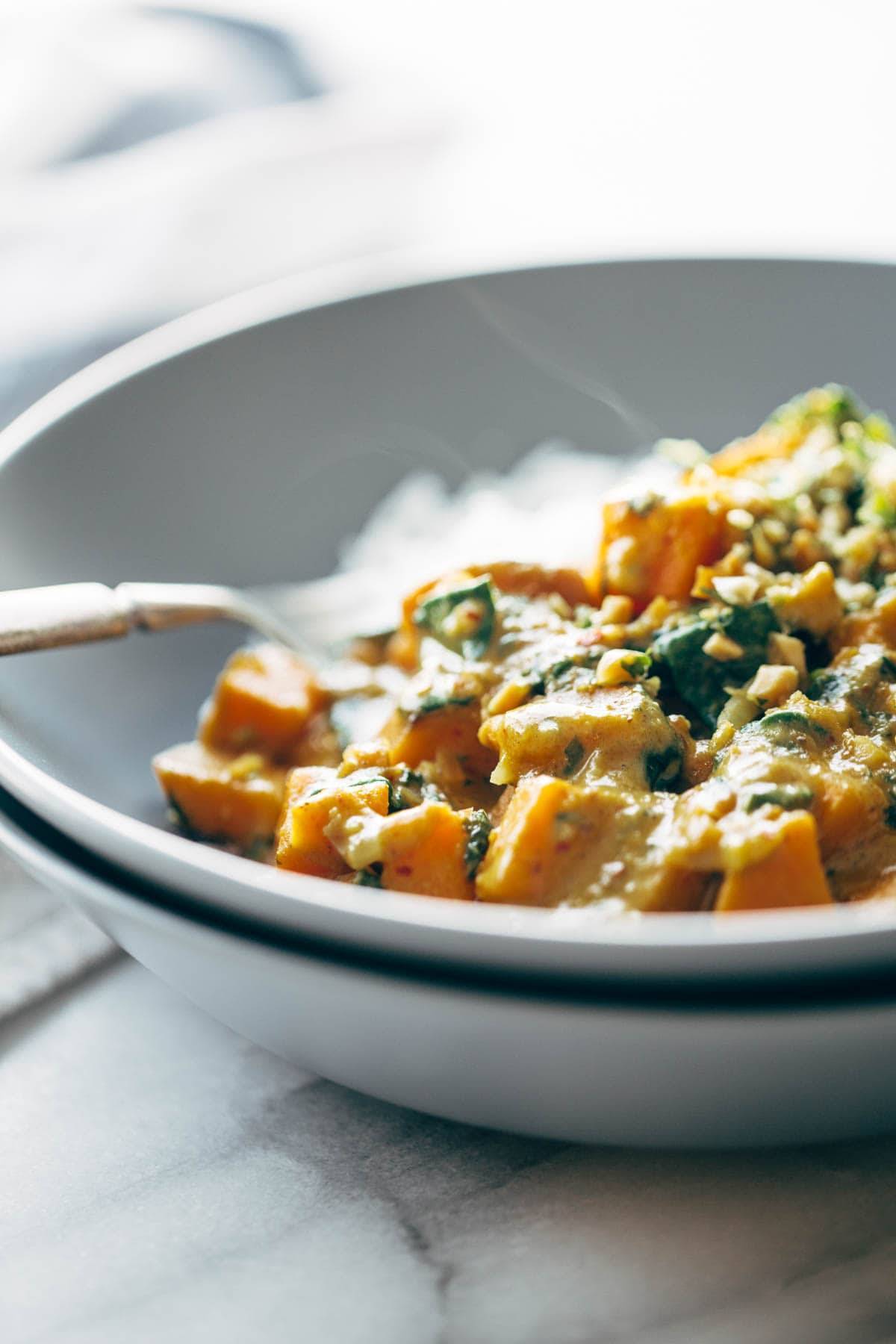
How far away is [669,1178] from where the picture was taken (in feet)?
4.53

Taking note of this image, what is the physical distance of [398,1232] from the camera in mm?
1365

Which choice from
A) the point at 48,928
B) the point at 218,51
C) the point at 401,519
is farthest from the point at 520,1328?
the point at 218,51

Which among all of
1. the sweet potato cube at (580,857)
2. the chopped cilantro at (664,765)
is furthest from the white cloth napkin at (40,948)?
the chopped cilantro at (664,765)

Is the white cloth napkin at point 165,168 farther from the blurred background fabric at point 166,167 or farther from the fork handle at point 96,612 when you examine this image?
the fork handle at point 96,612

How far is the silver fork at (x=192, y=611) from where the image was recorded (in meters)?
1.80

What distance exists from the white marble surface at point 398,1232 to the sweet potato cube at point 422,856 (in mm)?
251

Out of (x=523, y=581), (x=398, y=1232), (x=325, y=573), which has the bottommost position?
(x=398, y=1232)

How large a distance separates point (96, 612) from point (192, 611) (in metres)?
0.26

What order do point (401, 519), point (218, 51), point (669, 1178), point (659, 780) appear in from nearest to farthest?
point (669, 1178) → point (659, 780) → point (401, 519) → point (218, 51)

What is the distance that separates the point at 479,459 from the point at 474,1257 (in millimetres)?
1632

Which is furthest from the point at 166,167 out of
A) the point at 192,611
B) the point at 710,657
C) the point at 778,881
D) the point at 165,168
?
the point at 778,881

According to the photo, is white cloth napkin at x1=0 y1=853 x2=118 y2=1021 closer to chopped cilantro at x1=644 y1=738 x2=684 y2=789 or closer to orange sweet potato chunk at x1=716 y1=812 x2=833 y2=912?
chopped cilantro at x1=644 y1=738 x2=684 y2=789

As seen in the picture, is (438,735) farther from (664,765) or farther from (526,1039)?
(526,1039)

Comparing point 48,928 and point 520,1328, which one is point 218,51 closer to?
point 48,928
